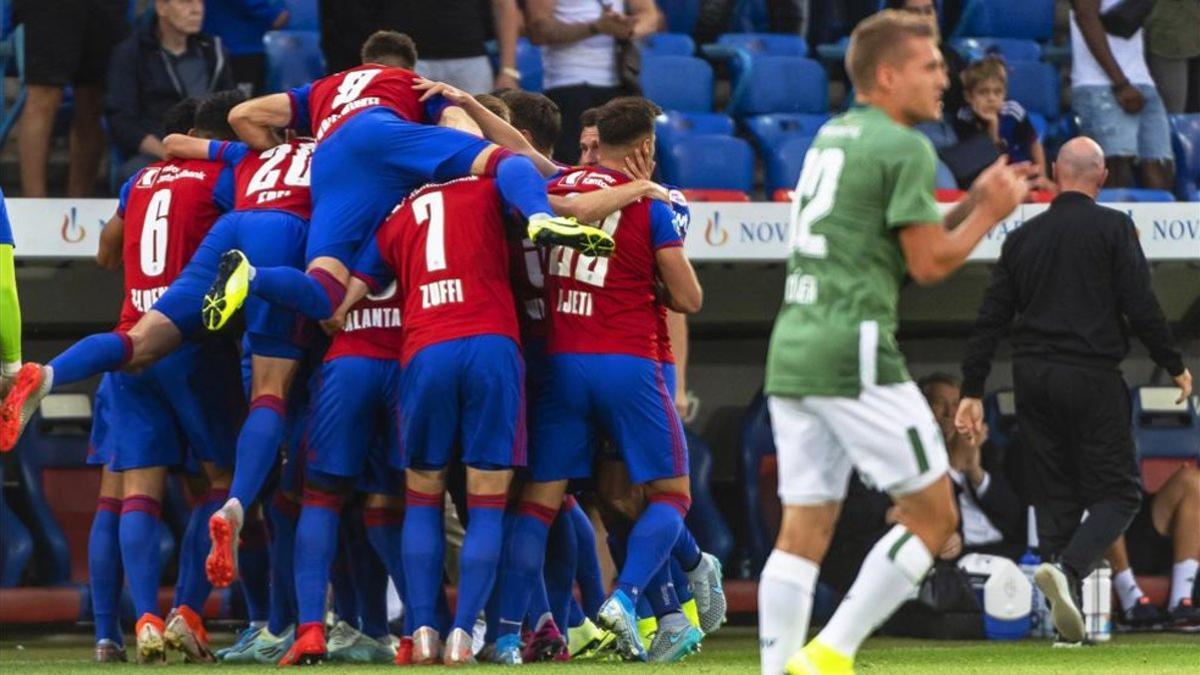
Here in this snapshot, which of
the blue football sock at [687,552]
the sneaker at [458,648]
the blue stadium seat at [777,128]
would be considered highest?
the blue stadium seat at [777,128]

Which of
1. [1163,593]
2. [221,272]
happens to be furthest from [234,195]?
[1163,593]

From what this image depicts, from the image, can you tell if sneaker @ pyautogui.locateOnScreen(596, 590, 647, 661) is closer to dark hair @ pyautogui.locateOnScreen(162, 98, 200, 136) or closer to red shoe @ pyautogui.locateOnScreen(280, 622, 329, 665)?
red shoe @ pyautogui.locateOnScreen(280, 622, 329, 665)

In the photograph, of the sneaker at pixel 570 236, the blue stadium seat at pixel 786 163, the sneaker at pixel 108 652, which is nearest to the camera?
the sneaker at pixel 570 236

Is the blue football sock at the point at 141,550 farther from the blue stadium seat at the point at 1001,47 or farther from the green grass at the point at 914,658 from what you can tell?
the blue stadium seat at the point at 1001,47

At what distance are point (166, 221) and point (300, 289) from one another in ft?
3.95

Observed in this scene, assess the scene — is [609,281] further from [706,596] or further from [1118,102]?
[1118,102]

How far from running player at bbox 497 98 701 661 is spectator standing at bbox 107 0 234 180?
10.8 ft

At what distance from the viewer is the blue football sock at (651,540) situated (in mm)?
8070

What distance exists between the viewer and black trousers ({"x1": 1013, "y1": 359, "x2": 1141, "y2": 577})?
9234 millimetres

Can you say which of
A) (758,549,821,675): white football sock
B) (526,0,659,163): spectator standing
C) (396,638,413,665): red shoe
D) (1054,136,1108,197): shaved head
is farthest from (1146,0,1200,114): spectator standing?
(758,549,821,675): white football sock

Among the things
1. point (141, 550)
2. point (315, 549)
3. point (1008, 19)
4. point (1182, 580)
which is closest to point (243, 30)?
point (141, 550)

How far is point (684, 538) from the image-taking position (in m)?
8.81

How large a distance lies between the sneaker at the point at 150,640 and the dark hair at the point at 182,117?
89.8 inches

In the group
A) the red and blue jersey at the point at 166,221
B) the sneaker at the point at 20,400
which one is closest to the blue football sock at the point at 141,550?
the red and blue jersey at the point at 166,221
